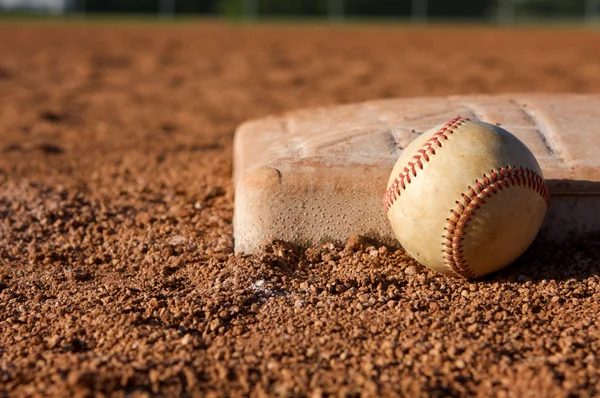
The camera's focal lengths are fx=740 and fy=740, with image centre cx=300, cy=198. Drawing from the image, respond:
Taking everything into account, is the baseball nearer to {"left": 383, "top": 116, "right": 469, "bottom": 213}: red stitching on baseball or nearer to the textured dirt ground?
{"left": 383, "top": 116, "right": 469, "bottom": 213}: red stitching on baseball

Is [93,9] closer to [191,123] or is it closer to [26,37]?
[26,37]

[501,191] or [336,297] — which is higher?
[501,191]

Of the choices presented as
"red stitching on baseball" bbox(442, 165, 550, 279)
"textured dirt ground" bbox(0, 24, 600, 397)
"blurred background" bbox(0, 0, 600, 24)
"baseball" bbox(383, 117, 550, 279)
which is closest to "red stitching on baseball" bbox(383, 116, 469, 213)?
"baseball" bbox(383, 117, 550, 279)

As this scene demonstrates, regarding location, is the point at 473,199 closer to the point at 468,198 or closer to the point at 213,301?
the point at 468,198

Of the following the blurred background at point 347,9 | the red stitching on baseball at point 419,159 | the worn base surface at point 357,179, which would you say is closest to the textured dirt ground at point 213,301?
the worn base surface at point 357,179

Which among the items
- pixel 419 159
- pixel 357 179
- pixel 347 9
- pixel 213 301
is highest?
pixel 419 159

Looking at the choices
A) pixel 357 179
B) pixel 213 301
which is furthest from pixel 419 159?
pixel 213 301

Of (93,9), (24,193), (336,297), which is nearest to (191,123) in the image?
(24,193)
